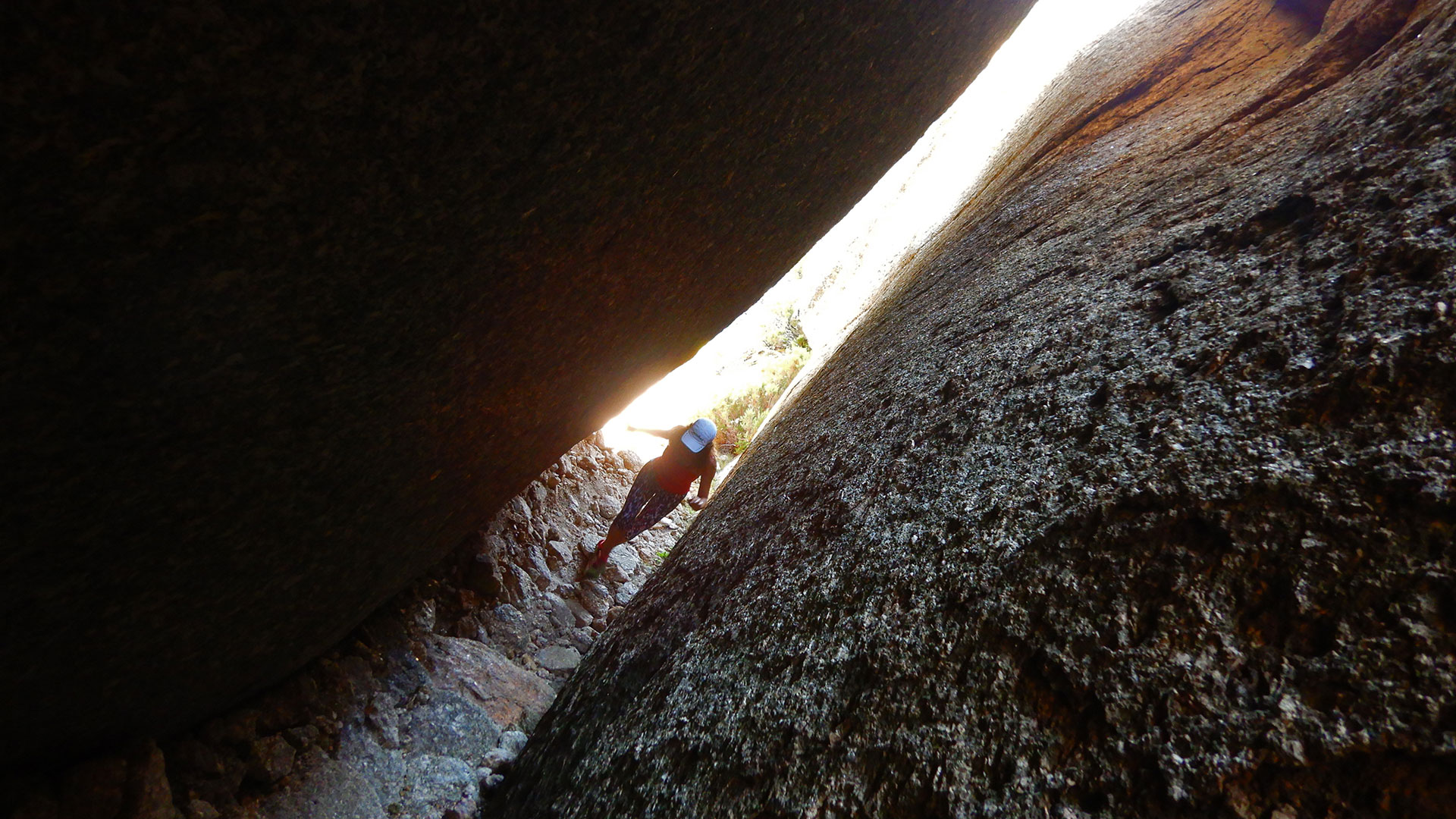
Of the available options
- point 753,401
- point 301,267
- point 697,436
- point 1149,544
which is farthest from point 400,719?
point 753,401

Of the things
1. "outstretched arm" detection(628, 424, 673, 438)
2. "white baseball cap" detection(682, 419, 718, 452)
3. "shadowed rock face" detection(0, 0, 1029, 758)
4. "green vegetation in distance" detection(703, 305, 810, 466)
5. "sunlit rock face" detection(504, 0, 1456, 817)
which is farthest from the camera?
"green vegetation in distance" detection(703, 305, 810, 466)

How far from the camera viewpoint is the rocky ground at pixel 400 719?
2.43 metres

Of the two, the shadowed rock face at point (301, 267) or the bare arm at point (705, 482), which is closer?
the shadowed rock face at point (301, 267)

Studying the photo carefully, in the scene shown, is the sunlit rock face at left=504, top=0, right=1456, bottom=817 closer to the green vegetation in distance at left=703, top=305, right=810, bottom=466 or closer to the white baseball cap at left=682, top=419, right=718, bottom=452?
the white baseball cap at left=682, top=419, right=718, bottom=452

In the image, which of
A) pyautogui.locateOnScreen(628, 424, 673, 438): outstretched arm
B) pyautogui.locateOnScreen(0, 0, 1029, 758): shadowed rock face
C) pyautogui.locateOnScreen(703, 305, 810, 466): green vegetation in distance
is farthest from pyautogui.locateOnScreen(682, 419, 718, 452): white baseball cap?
pyautogui.locateOnScreen(703, 305, 810, 466): green vegetation in distance

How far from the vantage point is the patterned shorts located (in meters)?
5.78

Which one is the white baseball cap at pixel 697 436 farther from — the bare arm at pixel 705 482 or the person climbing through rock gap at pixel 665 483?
the bare arm at pixel 705 482

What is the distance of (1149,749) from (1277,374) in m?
0.90

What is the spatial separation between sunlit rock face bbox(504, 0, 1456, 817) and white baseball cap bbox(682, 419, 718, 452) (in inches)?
101

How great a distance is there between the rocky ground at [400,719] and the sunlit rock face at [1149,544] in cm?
62

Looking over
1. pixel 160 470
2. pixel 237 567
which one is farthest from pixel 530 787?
pixel 160 470

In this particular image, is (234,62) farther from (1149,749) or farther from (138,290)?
(1149,749)

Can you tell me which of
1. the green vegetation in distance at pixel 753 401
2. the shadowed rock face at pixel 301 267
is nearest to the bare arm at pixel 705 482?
the shadowed rock face at pixel 301 267

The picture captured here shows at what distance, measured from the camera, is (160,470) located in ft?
5.40
